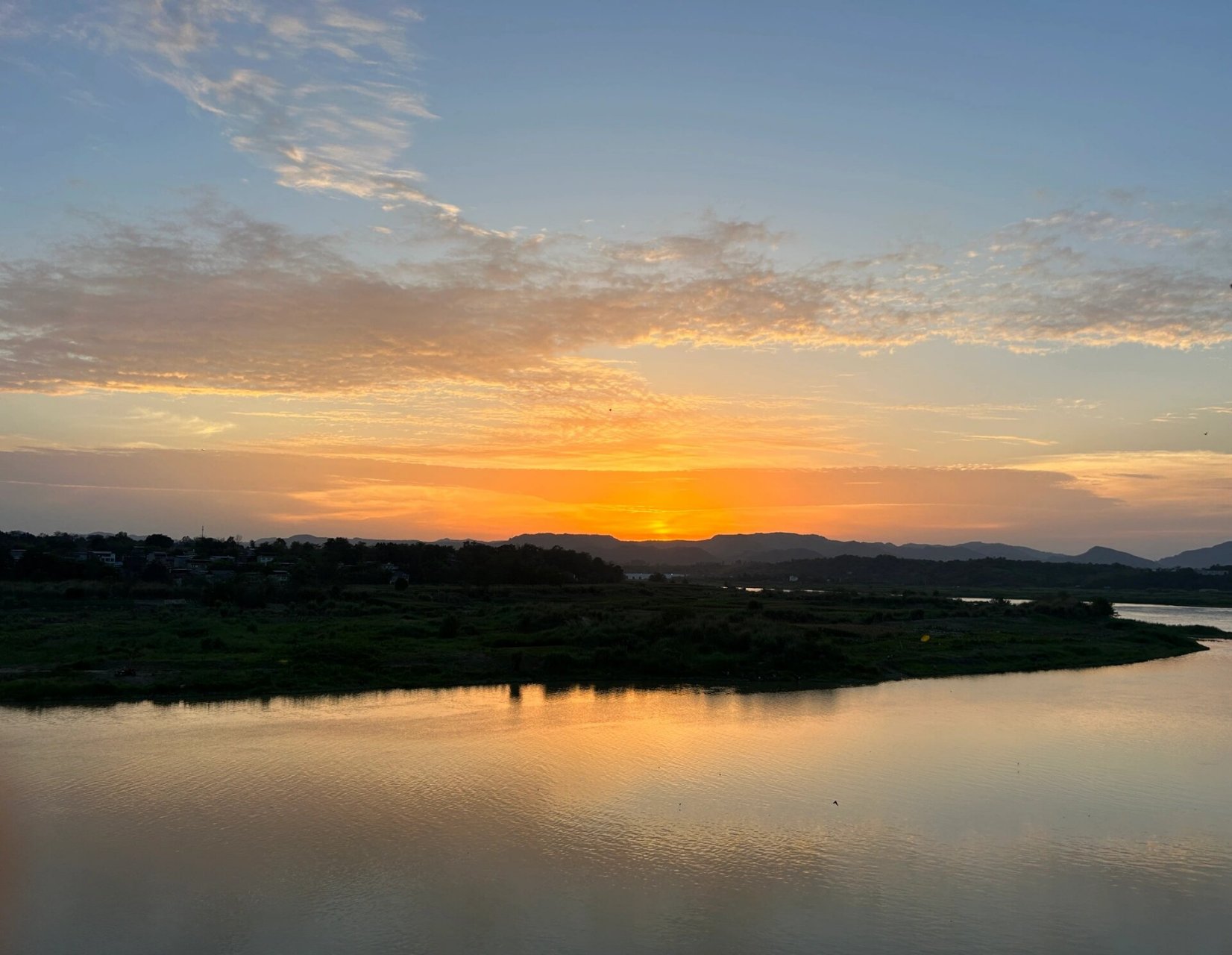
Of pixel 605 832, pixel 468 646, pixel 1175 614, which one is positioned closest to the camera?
pixel 605 832

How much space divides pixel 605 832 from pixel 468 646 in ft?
65.7

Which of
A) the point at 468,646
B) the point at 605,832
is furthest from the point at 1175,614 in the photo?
the point at 605,832

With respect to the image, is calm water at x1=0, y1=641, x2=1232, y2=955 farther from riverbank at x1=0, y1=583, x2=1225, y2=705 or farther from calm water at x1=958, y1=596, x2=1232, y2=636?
calm water at x1=958, y1=596, x2=1232, y2=636

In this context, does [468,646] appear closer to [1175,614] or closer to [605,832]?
[605,832]

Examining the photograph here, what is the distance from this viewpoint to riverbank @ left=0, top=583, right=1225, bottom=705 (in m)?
27.8

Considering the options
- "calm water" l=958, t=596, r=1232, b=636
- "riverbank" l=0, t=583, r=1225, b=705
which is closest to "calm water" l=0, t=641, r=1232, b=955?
"riverbank" l=0, t=583, r=1225, b=705

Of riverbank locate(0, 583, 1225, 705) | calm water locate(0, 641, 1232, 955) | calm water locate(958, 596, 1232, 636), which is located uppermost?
riverbank locate(0, 583, 1225, 705)

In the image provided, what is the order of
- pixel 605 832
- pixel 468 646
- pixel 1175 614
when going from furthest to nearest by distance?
1. pixel 1175 614
2. pixel 468 646
3. pixel 605 832

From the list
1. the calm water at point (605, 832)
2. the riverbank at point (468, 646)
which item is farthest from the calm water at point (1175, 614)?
the calm water at point (605, 832)

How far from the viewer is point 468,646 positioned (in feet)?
111

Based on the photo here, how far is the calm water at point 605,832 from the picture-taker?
10906 millimetres

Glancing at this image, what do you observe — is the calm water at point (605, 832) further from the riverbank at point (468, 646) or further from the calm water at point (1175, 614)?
the calm water at point (1175, 614)

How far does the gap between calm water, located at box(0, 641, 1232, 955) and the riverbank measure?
154 inches

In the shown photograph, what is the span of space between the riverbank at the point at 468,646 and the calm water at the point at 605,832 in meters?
3.91
